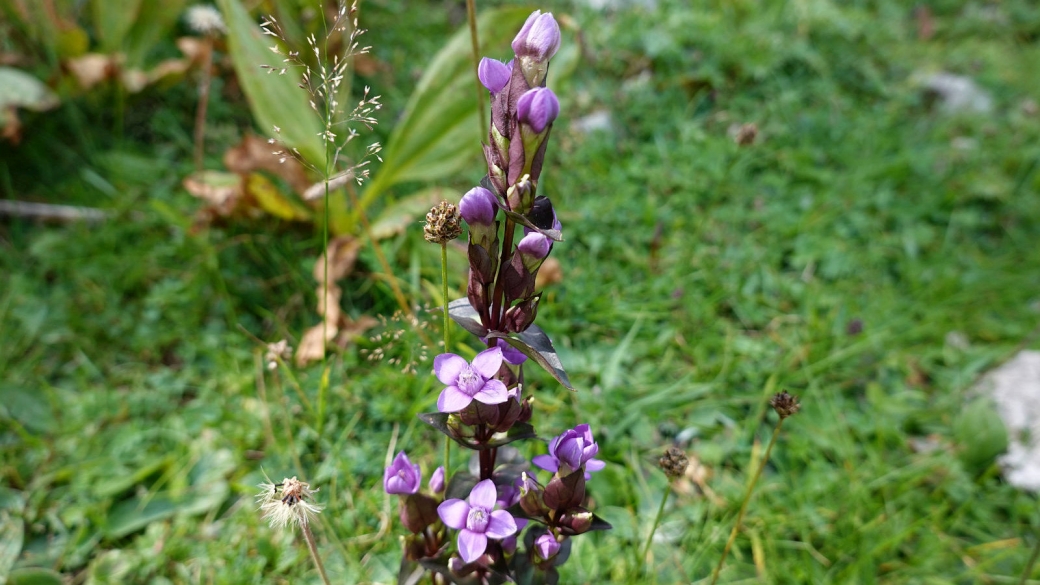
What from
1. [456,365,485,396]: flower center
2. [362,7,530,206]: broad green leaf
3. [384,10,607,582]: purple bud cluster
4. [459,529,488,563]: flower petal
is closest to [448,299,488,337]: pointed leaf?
[384,10,607,582]: purple bud cluster

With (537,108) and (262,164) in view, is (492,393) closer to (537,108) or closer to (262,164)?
(537,108)

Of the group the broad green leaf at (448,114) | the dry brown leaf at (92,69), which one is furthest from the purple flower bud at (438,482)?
the dry brown leaf at (92,69)

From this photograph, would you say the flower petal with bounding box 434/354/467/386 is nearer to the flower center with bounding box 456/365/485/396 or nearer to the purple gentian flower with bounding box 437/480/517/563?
the flower center with bounding box 456/365/485/396

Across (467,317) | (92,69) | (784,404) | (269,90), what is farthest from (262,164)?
(784,404)

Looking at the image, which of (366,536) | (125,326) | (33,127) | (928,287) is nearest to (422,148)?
(125,326)

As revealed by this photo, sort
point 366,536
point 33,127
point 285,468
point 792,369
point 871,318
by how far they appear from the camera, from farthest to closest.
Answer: point 33,127 → point 871,318 → point 792,369 → point 285,468 → point 366,536

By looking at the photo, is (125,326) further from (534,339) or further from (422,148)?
(534,339)

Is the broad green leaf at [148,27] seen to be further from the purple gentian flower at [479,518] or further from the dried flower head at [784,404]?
the dried flower head at [784,404]
